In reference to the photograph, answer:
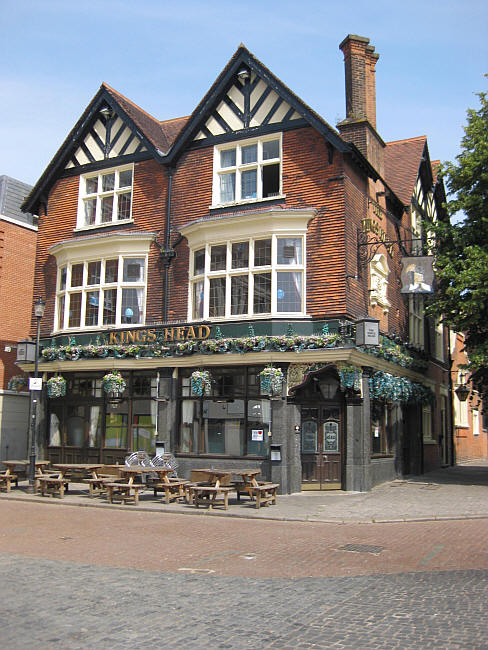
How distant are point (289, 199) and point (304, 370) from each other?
203 inches

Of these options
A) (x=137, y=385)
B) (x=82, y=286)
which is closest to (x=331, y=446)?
(x=137, y=385)

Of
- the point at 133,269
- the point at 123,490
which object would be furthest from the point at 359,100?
the point at 123,490

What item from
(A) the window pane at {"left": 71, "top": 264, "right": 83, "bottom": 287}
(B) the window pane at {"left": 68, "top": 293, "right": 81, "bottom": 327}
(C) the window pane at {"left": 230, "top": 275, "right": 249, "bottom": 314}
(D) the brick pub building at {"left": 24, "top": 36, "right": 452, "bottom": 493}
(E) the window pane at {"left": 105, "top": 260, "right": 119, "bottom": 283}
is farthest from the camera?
(A) the window pane at {"left": 71, "top": 264, "right": 83, "bottom": 287}

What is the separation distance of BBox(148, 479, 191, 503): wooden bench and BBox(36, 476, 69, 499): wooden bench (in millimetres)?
2413

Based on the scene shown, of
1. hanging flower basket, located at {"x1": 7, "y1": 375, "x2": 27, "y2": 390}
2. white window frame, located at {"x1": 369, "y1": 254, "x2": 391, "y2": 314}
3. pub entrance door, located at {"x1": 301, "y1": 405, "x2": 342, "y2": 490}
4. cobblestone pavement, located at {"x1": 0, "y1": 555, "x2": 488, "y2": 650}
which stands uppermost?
white window frame, located at {"x1": 369, "y1": 254, "x2": 391, "y2": 314}

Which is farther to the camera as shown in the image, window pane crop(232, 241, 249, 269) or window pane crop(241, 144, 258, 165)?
window pane crop(241, 144, 258, 165)

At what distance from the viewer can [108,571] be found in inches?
332

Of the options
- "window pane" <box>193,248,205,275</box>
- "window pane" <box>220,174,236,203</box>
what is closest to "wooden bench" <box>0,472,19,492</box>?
"window pane" <box>193,248,205,275</box>

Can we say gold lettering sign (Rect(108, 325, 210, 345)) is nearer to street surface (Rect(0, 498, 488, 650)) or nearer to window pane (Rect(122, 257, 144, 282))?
window pane (Rect(122, 257, 144, 282))

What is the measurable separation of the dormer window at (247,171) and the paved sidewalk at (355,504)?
29.5 feet

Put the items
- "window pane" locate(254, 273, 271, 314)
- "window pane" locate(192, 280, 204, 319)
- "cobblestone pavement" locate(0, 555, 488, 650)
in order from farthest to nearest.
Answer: "window pane" locate(192, 280, 204, 319), "window pane" locate(254, 273, 271, 314), "cobblestone pavement" locate(0, 555, 488, 650)

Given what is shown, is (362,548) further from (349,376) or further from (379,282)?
(379,282)

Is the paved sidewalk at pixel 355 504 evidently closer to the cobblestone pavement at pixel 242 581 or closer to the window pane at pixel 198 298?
the cobblestone pavement at pixel 242 581

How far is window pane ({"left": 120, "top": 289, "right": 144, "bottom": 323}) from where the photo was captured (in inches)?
822
